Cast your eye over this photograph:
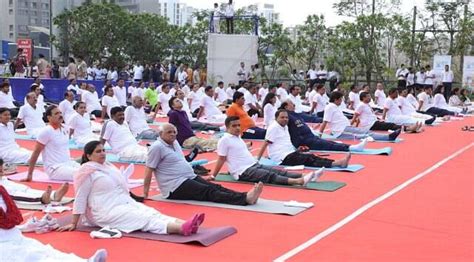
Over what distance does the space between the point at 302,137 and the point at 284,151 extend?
142 centimetres

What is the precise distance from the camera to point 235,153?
878 cm

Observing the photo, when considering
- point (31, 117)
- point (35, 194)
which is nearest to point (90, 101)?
point (31, 117)

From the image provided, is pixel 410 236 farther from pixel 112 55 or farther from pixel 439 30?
pixel 112 55

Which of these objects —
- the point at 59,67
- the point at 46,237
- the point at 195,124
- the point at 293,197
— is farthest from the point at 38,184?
the point at 59,67

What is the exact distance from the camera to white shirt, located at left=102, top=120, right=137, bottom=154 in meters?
10.4

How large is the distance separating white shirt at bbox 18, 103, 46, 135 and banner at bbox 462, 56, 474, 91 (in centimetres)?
2034

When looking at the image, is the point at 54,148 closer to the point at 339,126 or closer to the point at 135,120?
the point at 135,120

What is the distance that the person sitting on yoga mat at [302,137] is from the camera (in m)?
11.3

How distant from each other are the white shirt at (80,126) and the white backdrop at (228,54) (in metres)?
17.7

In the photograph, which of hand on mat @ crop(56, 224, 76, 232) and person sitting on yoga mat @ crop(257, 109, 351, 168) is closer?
hand on mat @ crop(56, 224, 76, 232)

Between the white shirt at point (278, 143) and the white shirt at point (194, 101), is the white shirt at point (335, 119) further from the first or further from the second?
the white shirt at point (194, 101)

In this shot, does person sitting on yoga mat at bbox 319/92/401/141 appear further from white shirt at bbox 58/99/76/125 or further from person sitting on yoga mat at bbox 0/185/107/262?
person sitting on yoga mat at bbox 0/185/107/262

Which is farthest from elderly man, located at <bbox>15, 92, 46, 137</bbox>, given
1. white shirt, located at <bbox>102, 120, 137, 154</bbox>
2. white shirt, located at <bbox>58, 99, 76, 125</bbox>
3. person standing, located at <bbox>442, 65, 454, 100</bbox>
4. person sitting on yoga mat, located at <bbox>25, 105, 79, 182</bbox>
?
person standing, located at <bbox>442, 65, 454, 100</bbox>

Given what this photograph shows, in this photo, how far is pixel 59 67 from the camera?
2875 centimetres
